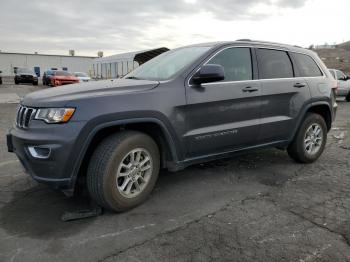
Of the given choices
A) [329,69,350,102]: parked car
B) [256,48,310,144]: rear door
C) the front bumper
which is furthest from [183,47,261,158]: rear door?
[329,69,350,102]: parked car

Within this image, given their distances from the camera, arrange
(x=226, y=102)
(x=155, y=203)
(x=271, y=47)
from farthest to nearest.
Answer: (x=271, y=47) < (x=226, y=102) < (x=155, y=203)

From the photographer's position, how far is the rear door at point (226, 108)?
3.92 m

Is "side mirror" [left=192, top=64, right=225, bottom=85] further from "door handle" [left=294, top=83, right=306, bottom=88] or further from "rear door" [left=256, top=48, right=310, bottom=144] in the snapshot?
"door handle" [left=294, top=83, right=306, bottom=88]

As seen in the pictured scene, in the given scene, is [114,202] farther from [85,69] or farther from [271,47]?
[85,69]

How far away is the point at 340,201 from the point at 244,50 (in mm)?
2174

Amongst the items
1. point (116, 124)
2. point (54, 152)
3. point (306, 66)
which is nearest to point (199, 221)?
point (116, 124)

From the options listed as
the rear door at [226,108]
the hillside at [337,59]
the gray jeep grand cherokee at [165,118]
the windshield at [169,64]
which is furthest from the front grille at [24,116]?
the hillside at [337,59]

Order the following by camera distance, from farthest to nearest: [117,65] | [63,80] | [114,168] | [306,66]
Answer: [117,65]
[63,80]
[306,66]
[114,168]

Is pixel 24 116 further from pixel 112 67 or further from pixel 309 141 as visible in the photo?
pixel 112 67

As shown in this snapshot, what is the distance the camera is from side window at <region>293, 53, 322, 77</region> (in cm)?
526

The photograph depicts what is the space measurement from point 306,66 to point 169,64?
2.32 meters

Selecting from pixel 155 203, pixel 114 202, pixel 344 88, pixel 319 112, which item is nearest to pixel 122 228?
pixel 114 202

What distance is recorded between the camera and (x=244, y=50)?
14.9 feet

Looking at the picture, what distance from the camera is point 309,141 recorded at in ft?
17.8
